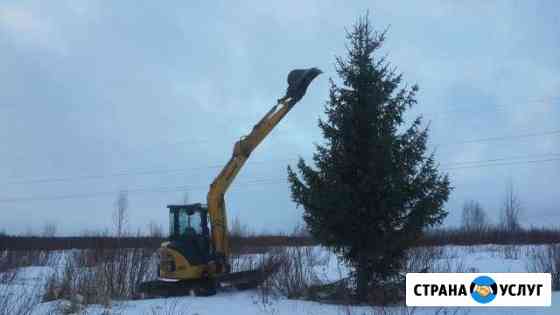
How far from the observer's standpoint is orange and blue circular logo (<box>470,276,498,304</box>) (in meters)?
12.3

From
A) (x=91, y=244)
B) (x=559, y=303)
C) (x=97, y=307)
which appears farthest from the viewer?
(x=91, y=244)

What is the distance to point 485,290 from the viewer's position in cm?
1241

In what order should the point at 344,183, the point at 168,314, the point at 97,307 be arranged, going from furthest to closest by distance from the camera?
the point at 344,183 < the point at 97,307 < the point at 168,314

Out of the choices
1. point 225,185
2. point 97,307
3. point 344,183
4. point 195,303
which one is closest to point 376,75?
point 344,183

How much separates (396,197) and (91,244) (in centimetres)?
1002

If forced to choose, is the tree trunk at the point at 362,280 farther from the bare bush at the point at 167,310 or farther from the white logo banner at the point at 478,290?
the bare bush at the point at 167,310

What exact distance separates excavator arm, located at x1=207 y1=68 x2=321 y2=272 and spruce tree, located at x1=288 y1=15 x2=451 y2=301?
7.19ft

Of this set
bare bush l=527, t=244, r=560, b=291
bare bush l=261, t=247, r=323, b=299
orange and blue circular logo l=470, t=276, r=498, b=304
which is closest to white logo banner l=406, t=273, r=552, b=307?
orange and blue circular logo l=470, t=276, r=498, b=304

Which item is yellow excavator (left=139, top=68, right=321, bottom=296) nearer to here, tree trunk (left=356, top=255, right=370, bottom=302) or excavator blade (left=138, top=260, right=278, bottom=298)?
excavator blade (left=138, top=260, right=278, bottom=298)

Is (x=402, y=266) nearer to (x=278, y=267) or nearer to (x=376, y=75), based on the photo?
(x=278, y=267)

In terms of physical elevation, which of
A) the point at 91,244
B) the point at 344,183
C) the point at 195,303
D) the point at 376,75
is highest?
the point at 376,75

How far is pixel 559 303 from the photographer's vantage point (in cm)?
1394

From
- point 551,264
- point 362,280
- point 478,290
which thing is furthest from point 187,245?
point 551,264

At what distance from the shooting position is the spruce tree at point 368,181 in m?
15.5
